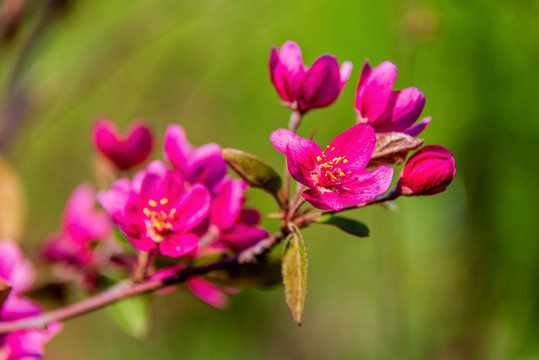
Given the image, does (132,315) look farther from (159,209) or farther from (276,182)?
(276,182)

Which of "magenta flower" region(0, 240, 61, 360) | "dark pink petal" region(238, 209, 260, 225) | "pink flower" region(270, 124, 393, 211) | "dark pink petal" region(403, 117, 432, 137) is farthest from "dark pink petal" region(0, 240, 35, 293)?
"dark pink petal" region(403, 117, 432, 137)

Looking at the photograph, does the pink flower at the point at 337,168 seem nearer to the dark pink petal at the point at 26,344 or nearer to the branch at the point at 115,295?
the branch at the point at 115,295

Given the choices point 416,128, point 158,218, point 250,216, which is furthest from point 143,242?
point 416,128

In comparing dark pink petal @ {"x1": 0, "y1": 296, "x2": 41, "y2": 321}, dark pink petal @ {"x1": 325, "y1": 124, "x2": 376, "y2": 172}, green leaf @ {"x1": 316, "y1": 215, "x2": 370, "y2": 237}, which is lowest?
dark pink petal @ {"x1": 0, "y1": 296, "x2": 41, "y2": 321}

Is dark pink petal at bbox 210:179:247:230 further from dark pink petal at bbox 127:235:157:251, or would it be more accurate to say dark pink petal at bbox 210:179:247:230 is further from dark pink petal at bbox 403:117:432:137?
dark pink petal at bbox 403:117:432:137

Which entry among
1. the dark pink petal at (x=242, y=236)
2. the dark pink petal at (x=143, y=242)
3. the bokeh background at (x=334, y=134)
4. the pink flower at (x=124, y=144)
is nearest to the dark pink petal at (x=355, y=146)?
the dark pink petal at (x=242, y=236)

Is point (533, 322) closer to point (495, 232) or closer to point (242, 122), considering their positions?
point (495, 232)
